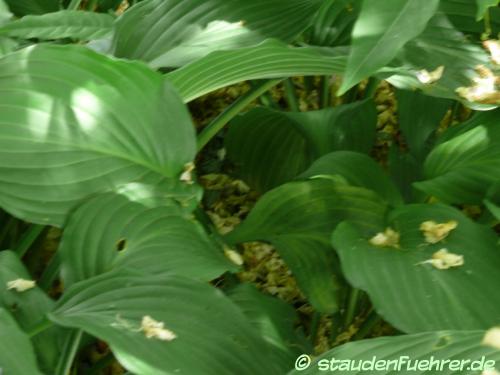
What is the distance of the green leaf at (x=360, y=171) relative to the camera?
121 centimetres

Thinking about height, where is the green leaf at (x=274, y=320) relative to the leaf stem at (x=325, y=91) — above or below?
below

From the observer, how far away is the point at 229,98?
189cm

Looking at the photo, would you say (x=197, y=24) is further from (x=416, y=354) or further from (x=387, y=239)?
(x=416, y=354)

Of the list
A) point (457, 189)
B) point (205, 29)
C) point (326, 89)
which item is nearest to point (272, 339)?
point (457, 189)

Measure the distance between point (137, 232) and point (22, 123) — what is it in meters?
0.19

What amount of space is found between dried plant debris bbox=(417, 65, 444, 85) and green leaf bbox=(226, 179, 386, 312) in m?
0.16

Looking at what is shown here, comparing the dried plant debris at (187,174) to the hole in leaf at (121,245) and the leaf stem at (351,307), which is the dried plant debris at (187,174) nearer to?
the hole in leaf at (121,245)

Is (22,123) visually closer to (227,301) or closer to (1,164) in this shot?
(1,164)

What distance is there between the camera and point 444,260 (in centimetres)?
103

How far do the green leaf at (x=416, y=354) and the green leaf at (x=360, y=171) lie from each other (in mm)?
413

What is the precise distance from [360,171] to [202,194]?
229 millimetres

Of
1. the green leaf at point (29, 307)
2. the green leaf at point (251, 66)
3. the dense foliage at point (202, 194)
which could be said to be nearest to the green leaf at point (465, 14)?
the dense foliage at point (202, 194)

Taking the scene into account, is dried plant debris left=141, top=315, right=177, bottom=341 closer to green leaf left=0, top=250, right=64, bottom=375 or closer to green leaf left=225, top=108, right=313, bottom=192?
green leaf left=0, top=250, right=64, bottom=375

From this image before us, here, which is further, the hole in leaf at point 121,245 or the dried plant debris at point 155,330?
the hole in leaf at point 121,245
